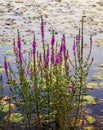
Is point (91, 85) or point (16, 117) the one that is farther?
point (91, 85)

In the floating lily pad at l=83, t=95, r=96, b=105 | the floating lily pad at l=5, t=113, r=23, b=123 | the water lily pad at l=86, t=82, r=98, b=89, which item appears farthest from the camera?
the water lily pad at l=86, t=82, r=98, b=89

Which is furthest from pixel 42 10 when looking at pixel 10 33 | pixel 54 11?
pixel 10 33

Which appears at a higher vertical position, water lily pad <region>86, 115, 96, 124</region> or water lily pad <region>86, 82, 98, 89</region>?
water lily pad <region>86, 82, 98, 89</region>

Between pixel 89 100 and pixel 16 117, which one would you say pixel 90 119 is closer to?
pixel 89 100

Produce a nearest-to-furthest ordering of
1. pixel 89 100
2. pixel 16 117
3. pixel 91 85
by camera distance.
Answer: pixel 16 117 → pixel 89 100 → pixel 91 85

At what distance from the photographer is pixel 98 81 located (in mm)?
5961

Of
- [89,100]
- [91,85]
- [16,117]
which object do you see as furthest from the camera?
[91,85]

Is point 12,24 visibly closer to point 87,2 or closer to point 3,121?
point 87,2

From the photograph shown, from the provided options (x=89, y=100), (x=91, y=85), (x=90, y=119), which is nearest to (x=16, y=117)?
(x=90, y=119)

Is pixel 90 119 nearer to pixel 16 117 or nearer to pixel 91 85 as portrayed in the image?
pixel 16 117

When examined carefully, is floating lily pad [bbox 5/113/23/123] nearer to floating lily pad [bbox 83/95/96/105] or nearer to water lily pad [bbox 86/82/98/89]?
floating lily pad [bbox 83/95/96/105]

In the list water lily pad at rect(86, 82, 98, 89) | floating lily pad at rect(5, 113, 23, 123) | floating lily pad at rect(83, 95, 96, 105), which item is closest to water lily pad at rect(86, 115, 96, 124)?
floating lily pad at rect(83, 95, 96, 105)

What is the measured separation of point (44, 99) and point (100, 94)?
1500 mm

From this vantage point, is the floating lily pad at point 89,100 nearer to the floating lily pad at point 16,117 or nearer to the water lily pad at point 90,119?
the water lily pad at point 90,119
